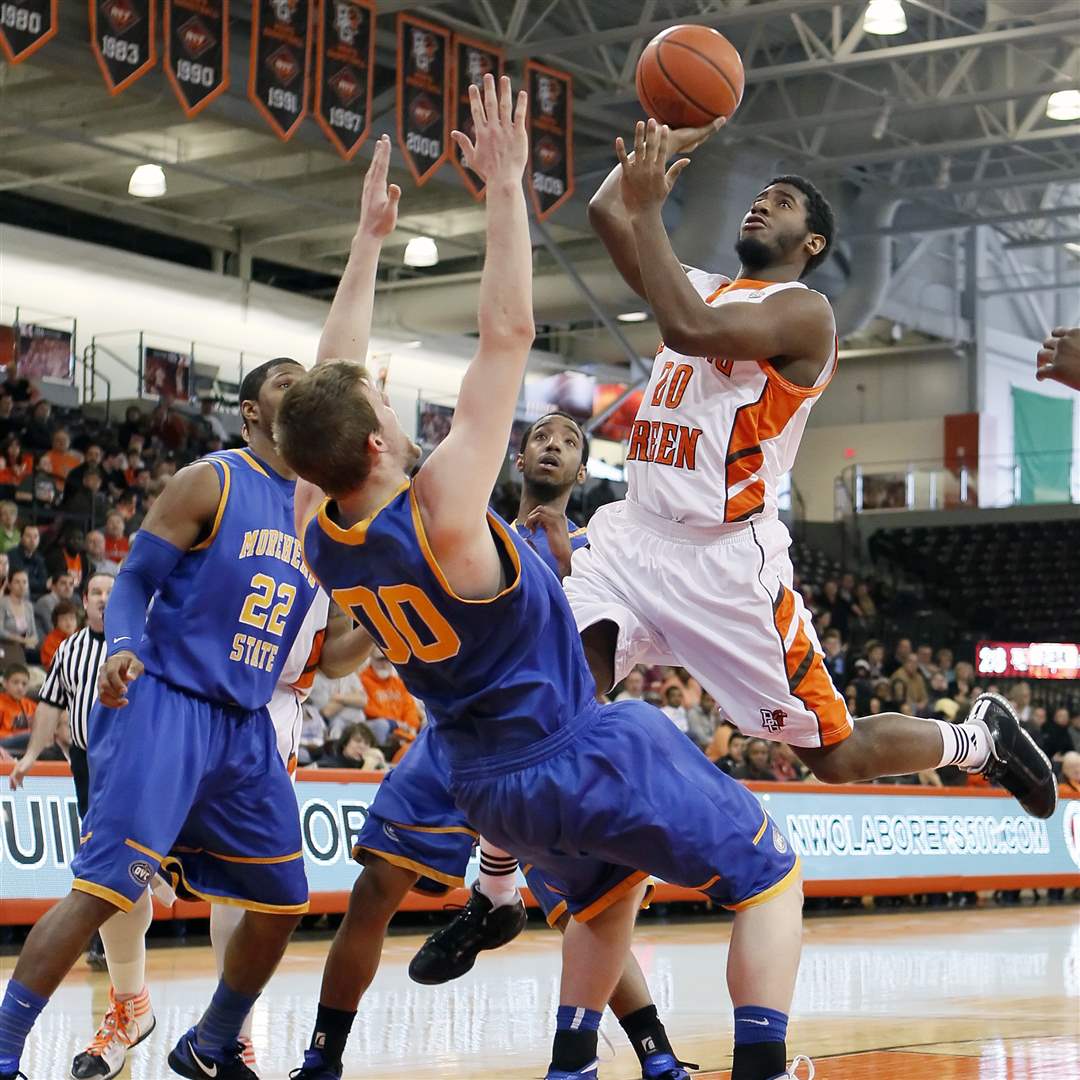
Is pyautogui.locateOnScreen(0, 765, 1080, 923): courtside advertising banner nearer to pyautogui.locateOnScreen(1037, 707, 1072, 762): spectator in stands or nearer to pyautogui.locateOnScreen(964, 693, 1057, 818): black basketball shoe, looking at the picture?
pyautogui.locateOnScreen(1037, 707, 1072, 762): spectator in stands

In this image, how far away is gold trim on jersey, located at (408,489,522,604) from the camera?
11.4 ft

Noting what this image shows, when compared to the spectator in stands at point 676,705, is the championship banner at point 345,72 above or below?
above

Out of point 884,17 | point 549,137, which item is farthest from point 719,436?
point 884,17

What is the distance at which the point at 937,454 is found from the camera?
3098 centimetres

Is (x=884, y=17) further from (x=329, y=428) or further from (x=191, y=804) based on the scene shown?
(x=329, y=428)

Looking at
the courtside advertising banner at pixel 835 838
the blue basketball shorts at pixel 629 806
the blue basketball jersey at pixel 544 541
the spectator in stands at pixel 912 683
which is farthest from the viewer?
the spectator in stands at pixel 912 683

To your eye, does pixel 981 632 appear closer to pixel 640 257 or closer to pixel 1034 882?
pixel 1034 882

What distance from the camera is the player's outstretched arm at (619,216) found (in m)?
4.84

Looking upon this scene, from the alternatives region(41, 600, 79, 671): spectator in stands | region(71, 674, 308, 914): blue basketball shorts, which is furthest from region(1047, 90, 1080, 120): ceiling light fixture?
region(71, 674, 308, 914): blue basketball shorts

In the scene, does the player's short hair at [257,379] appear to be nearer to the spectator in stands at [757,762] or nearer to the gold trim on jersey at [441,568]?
the gold trim on jersey at [441,568]

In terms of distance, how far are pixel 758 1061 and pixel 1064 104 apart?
18013 millimetres

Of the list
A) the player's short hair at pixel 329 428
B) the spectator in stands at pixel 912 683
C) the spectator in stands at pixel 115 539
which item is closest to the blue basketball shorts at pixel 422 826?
the player's short hair at pixel 329 428

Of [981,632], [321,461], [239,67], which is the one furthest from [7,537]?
[981,632]

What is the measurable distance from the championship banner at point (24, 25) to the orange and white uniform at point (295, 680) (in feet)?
28.5
